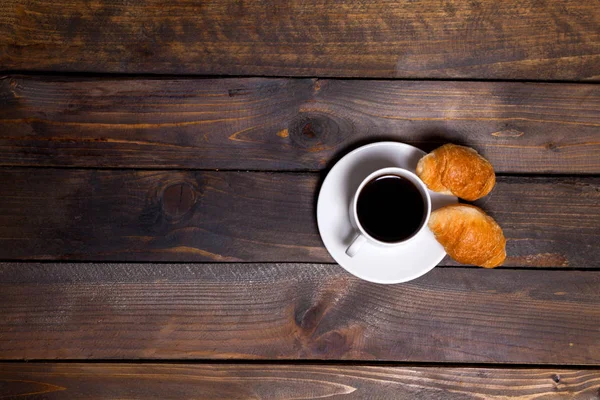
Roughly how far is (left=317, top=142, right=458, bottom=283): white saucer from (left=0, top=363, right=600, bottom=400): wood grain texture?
20 centimetres

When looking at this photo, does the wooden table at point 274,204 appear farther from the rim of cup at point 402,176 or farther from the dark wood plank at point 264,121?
the rim of cup at point 402,176

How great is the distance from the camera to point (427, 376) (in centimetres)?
99

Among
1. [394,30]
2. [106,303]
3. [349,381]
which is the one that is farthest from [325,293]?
[394,30]

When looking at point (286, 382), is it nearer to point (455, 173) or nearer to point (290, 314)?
point (290, 314)

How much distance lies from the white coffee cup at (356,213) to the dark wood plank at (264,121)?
14cm

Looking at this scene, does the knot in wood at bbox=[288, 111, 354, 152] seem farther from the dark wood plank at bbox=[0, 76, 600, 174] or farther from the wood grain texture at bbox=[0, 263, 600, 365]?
the wood grain texture at bbox=[0, 263, 600, 365]

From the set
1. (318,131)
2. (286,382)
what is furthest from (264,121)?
(286,382)

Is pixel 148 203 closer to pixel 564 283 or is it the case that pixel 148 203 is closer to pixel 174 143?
pixel 174 143

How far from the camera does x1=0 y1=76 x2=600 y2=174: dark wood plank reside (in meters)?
1.00

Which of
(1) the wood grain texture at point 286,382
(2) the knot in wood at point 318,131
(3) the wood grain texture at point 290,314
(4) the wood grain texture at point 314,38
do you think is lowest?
(1) the wood grain texture at point 286,382

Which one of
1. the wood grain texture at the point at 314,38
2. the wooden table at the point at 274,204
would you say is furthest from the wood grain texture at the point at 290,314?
the wood grain texture at the point at 314,38

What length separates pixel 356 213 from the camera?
34.0 inches

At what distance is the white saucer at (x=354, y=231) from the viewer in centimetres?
93

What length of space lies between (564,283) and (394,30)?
567 mm
